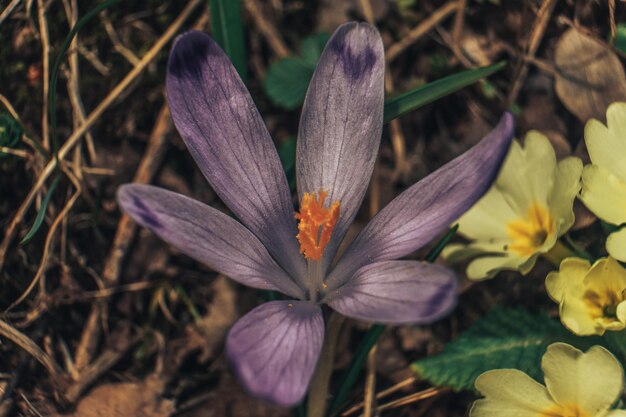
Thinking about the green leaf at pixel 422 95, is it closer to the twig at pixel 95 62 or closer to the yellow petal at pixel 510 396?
the yellow petal at pixel 510 396

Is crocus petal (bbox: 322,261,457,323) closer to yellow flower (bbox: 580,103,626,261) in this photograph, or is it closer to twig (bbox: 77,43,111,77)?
yellow flower (bbox: 580,103,626,261)

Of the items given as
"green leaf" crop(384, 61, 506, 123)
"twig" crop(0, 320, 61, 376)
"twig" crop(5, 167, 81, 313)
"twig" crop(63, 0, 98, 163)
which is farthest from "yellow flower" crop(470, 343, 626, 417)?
"twig" crop(63, 0, 98, 163)

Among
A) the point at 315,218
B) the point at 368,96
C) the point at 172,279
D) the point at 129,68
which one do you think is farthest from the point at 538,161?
the point at 129,68

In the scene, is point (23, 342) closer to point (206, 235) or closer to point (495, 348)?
point (206, 235)

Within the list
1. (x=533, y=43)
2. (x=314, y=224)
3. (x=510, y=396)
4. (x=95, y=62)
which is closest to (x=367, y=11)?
(x=533, y=43)

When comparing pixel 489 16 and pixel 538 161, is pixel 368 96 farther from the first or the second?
pixel 489 16

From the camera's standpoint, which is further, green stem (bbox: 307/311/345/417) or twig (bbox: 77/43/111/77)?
twig (bbox: 77/43/111/77)
